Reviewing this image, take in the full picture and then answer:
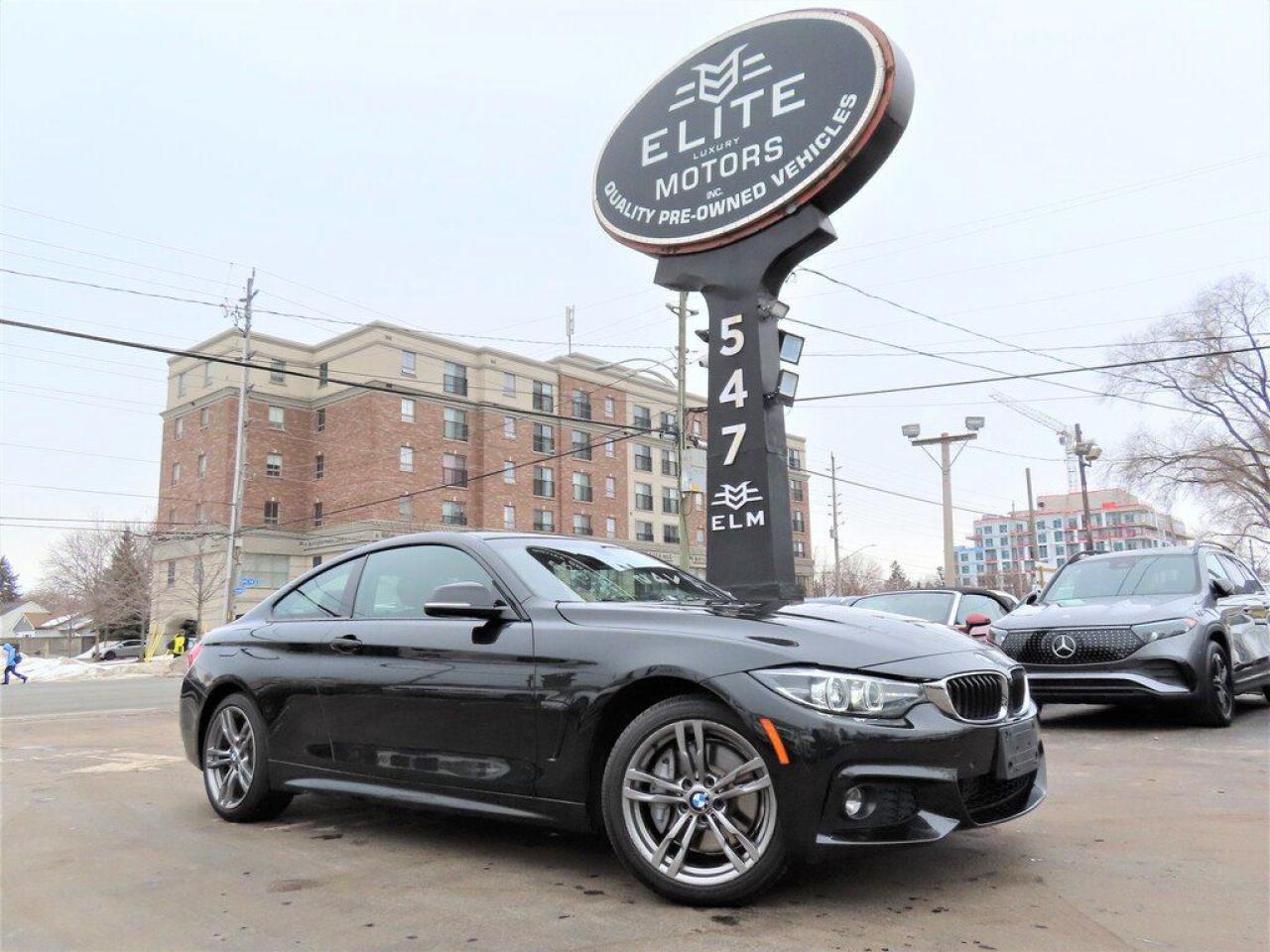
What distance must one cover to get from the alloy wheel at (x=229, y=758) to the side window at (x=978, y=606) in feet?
26.0

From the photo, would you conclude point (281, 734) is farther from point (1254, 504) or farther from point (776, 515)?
point (1254, 504)

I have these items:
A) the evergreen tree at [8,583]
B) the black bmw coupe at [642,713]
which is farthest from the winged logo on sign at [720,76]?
the evergreen tree at [8,583]

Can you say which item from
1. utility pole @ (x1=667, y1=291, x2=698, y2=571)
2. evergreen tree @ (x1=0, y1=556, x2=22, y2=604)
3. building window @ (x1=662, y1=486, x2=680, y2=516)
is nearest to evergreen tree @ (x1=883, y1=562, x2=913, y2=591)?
building window @ (x1=662, y1=486, x2=680, y2=516)

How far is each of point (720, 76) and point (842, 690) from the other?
33.2ft

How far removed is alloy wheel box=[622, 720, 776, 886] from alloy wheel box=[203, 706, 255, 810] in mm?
2518

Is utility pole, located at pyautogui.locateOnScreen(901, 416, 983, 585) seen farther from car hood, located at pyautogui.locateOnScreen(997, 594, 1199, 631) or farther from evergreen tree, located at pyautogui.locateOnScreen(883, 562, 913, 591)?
evergreen tree, located at pyautogui.locateOnScreen(883, 562, 913, 591)

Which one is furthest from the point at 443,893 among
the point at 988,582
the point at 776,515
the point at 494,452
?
the point at 988,582

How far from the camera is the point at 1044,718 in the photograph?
365 inches

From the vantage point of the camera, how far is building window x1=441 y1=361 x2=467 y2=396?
4725 centimetres

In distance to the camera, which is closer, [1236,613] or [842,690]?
[842,690]

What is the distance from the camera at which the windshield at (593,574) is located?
4.22 meters

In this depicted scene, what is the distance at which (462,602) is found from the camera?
3891 mm

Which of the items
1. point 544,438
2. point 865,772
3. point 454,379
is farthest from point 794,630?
point 544,438

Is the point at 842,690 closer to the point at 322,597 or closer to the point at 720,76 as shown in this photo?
the point at 322,597
